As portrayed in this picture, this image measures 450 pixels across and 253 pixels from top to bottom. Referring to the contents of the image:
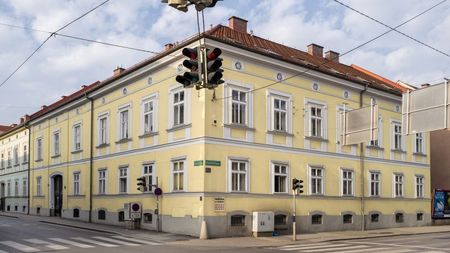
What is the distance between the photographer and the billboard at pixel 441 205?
36.8 m

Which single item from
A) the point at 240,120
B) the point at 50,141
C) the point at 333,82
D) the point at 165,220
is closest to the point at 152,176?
the point at 165,220

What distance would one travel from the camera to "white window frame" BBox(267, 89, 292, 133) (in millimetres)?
26328

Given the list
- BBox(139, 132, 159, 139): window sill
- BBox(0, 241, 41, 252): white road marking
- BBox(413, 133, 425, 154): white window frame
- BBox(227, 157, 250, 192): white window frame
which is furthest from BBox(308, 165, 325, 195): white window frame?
BBox(0, 241, 41, 252): white road marking

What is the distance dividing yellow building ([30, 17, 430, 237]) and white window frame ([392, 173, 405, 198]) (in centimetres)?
8

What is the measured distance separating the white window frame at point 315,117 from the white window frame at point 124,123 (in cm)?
986

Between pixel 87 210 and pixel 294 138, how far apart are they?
14995 millimetres

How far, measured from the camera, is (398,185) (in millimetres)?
34250

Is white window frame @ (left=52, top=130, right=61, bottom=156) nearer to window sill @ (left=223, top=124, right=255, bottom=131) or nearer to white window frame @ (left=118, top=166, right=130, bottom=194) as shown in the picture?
white window frame @ (left=118, top=166, right=130, bottom=194)

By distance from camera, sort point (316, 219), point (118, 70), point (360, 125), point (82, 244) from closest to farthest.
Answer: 1. point (82, 244)
2. point (360, 125)
3. point (316, 219)
4. point (118, 70)

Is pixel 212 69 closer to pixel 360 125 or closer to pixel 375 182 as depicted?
pixel 360 125

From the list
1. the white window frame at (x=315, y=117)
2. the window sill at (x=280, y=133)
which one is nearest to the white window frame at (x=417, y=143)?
the white window frame at (x=315, y=117)

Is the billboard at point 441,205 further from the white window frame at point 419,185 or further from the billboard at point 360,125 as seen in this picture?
the billboard at point 360,125

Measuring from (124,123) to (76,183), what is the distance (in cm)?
823

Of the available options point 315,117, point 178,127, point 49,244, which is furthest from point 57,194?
point 315,117
